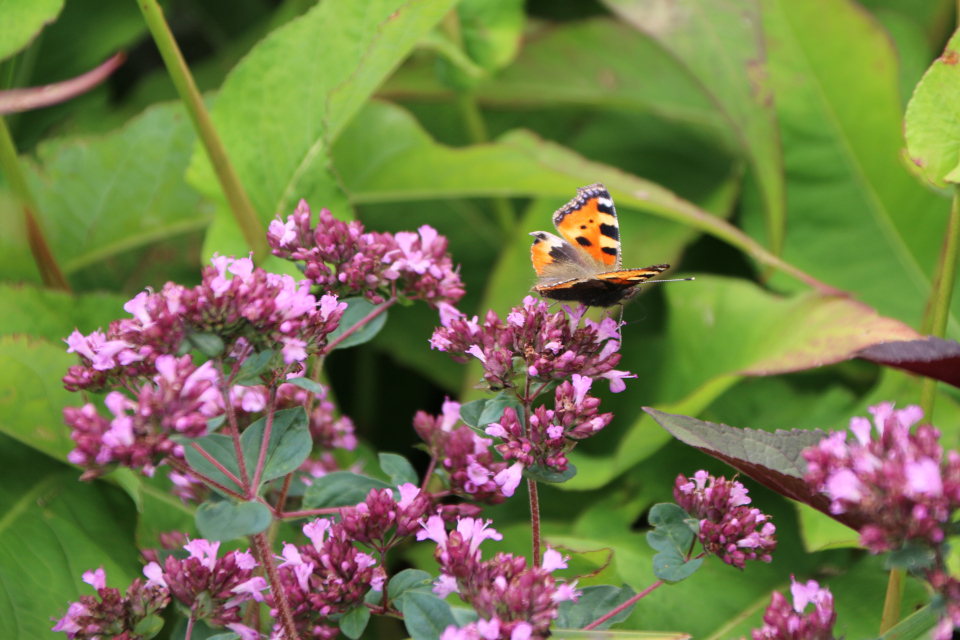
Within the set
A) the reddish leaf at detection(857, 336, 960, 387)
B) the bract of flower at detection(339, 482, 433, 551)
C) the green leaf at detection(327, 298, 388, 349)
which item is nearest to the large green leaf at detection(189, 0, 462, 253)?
the green leaf at detection(327, 298, 388, 349)

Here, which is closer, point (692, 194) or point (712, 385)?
point (712, 385)

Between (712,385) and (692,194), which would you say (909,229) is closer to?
(692,194)

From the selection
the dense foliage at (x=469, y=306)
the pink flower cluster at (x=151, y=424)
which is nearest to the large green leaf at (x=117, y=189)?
the dense foliage at (x=469, y=306)

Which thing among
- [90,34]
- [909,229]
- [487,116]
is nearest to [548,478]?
[909,229]

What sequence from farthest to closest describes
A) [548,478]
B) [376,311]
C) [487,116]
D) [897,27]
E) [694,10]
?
1. [487,116]
2. [897,27]
3. [694,10]
4. [376,311]
5. [548,478]

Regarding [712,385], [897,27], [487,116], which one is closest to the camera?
[712,385]

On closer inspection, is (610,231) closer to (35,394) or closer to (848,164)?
(848,164)
